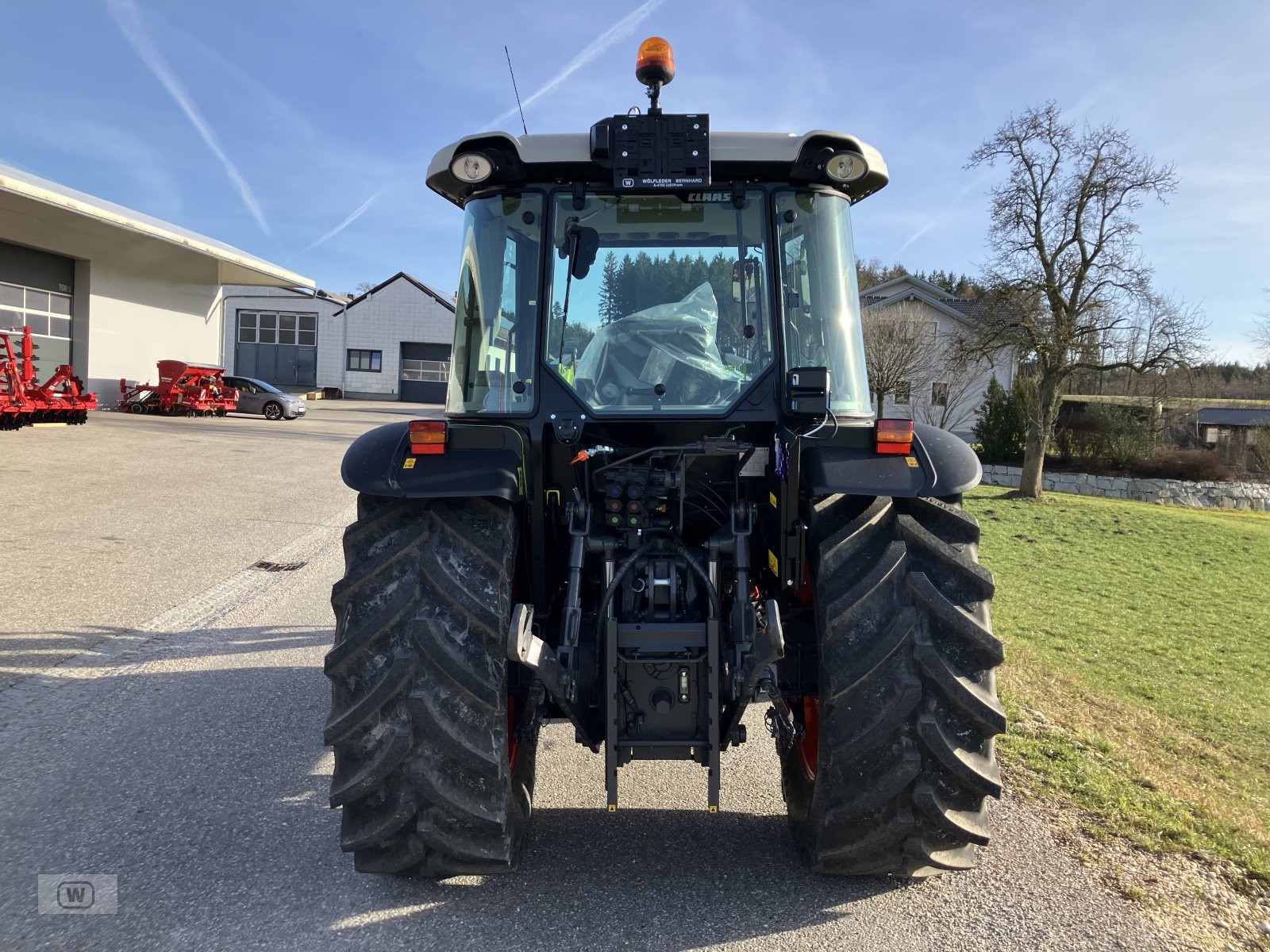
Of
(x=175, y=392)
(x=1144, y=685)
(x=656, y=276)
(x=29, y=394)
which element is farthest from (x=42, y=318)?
(x=1144, y=685)

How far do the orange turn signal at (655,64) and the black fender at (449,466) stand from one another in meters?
1.44

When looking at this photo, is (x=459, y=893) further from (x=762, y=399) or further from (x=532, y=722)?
(x=762, y=399)

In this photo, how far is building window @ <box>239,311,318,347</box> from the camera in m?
49.4

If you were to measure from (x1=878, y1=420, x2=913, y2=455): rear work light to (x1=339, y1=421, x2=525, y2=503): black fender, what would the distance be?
1284 mm

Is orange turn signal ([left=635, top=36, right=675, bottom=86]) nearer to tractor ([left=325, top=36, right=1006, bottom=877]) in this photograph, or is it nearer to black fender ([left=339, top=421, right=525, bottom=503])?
tractor ([left=325, top=36, right=1006, bottom=877])

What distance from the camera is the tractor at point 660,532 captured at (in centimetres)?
286

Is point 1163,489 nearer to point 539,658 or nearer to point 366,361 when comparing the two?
point 539,658

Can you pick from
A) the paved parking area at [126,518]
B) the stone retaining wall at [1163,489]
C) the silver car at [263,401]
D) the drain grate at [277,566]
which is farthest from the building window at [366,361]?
the drain grate at [277,566]

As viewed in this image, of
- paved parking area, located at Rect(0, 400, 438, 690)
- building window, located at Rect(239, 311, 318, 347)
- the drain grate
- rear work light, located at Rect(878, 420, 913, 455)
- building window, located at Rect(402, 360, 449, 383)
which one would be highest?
building window, located at Rect(239, 311, 318, 347)

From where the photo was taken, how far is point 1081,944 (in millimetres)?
2906

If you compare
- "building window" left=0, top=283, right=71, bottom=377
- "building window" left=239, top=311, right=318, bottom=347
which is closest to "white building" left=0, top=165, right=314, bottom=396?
"building window" left=0, top=283, right=71, bottom=377

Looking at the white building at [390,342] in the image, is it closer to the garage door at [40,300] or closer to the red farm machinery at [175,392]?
the red farm machinery at [175,392]

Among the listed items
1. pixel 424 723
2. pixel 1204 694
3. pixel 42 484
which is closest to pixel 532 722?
pixel 424 723

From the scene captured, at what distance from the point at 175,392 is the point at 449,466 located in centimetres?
2723
